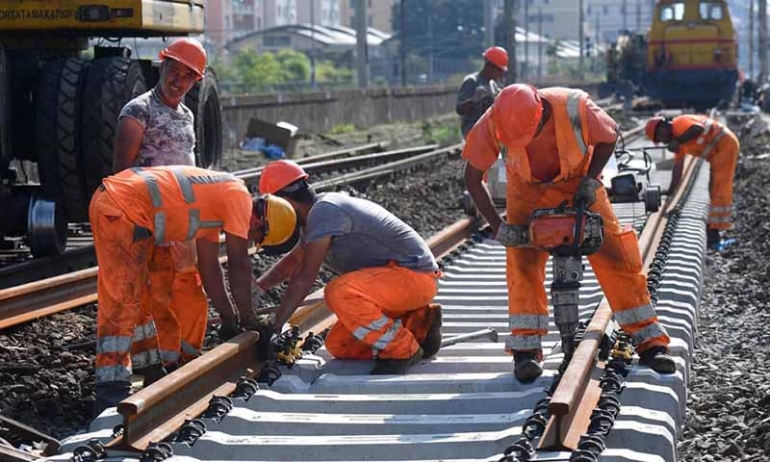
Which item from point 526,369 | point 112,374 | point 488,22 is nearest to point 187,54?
point 112,374

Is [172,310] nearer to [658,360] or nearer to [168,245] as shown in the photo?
[168,245]

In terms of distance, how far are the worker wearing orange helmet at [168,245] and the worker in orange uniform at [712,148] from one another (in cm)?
681

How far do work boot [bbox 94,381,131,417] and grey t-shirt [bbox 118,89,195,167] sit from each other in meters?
1.32

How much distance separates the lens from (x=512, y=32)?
28.7 meters

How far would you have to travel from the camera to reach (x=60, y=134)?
1000cm

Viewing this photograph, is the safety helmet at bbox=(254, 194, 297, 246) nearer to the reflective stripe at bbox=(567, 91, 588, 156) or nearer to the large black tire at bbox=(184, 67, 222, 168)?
the reflective stripe at bbox=(567, 91, 588, 156)

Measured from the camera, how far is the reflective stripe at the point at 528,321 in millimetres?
6173

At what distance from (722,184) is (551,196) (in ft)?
21.2

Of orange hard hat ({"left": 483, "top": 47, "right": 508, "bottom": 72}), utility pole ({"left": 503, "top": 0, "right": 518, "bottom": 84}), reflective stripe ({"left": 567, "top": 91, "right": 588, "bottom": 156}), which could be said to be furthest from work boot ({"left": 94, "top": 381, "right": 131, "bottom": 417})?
utility pole ({"left": 503, "top": 0, "right": 518, "bottom": 84})

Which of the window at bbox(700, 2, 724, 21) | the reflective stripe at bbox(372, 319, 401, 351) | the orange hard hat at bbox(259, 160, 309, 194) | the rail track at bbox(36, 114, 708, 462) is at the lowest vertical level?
the rail track at bbox(36, 114, 708, 462)

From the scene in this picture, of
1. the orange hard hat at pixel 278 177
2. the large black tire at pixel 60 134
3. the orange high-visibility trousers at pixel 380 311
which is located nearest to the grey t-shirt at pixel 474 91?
the large black tire at pixel 60 134

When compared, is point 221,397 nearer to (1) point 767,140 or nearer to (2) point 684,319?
(2) point 684,319

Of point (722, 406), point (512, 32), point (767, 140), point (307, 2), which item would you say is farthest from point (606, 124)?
point (307, 2)

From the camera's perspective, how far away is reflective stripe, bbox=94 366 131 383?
5.83 metres
